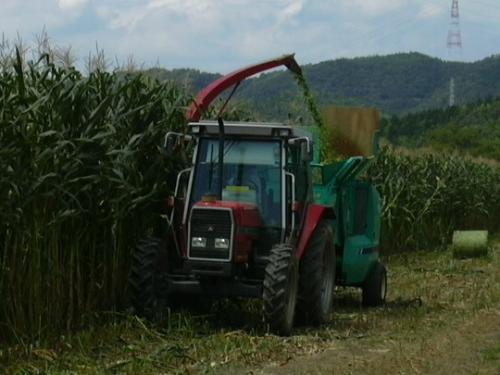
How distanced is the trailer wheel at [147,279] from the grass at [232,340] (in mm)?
174

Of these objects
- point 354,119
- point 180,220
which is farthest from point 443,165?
point 180,220

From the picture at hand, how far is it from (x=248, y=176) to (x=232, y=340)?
1.82 m

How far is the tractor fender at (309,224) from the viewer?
9805 millimetres

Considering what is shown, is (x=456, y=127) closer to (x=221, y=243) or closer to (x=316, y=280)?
(x=316, y=280)

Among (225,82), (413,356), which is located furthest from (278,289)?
(225,82)

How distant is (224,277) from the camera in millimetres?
9406

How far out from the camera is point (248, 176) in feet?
32.0

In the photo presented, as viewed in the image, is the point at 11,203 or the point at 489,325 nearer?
the point at 11,203

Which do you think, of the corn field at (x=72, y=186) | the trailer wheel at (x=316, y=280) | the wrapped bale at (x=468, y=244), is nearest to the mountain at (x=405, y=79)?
the wrapped bale at (x=468, y=244)

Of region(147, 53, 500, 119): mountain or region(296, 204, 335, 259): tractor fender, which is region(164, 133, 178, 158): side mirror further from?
region(147, 53, 500, 119): mountain

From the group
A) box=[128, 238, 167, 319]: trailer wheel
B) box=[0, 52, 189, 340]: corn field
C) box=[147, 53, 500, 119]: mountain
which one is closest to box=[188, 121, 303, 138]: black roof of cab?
box=[0, 52, 189, 340]: corn field

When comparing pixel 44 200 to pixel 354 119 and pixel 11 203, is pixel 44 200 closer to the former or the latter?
pixel 11 203

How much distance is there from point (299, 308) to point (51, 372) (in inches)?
136

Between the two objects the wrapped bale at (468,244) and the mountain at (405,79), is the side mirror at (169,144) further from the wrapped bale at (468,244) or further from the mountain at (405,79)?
the mountain at (405,79)
